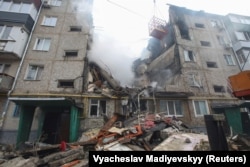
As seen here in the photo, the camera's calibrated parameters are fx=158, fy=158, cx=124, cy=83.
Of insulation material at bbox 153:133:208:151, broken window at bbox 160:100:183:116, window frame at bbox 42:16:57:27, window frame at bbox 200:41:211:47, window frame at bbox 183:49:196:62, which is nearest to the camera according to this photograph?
insulation material at bbox 153:133:208:151

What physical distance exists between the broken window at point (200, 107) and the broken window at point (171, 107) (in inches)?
66.0

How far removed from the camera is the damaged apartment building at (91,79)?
41.9 feet

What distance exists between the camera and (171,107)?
1523cm

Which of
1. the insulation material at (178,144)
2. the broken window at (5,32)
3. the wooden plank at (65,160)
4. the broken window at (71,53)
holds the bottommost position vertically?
the wooden plank at (65,160)

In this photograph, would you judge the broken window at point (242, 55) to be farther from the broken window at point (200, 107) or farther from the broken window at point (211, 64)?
the broken window at point (200, 107)

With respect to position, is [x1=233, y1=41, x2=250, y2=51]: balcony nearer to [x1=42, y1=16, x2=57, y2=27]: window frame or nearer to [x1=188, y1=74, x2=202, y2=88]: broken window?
Answer: [x1=188, y1=74, x2=202, y2=88]: broken window

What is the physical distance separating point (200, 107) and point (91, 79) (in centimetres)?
1133

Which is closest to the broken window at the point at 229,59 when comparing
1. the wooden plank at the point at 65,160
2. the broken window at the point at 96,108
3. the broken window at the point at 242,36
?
the broken window at the point at 242,36

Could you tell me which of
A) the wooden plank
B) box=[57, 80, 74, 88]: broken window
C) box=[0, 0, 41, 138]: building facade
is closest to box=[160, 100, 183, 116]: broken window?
box=[57, 80, 74, 88]: broken window

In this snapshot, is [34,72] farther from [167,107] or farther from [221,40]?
[221,40]

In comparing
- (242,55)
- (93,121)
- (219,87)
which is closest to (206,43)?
(242,55)

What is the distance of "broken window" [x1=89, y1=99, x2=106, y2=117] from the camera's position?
543 inches

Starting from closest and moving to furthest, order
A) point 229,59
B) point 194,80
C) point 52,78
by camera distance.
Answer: point 52,78, point 194,80, point 229,59

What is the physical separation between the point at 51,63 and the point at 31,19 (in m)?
5.88
